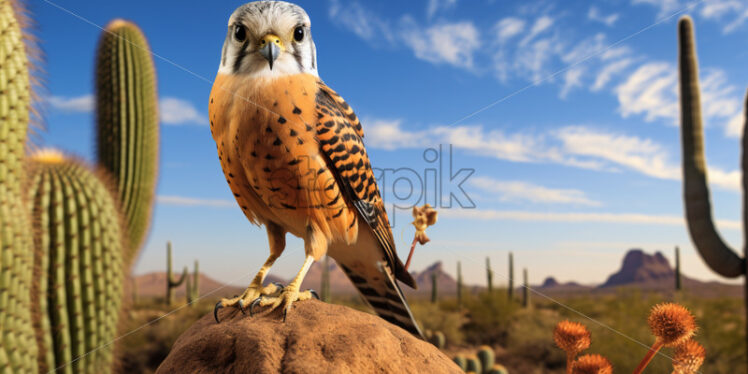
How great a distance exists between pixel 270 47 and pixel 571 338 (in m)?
2.37

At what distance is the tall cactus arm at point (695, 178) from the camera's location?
3.17m

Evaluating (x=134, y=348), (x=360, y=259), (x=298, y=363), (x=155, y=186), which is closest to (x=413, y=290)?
(x=360, y=259)

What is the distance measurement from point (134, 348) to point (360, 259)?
9.96m

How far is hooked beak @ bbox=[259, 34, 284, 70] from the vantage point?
9.59 ft

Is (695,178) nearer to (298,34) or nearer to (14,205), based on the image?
(298,34)

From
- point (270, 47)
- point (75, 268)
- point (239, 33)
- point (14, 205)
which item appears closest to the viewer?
point (270, 47)

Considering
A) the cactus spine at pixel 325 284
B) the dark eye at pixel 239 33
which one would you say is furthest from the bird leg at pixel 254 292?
the cactus spine at pixel 325 284

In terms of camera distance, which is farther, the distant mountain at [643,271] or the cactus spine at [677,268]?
the distant mountain at [643,271]

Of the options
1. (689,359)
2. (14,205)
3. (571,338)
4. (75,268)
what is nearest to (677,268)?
(689,359)

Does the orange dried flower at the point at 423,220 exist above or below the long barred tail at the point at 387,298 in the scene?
above

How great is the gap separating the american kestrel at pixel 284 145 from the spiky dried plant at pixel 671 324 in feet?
4.67

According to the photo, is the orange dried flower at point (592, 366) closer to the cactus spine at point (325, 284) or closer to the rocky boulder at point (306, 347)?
the rocky boulder at point (306, 347)

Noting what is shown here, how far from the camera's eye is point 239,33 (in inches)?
122

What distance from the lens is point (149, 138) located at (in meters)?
Result: 10.2
